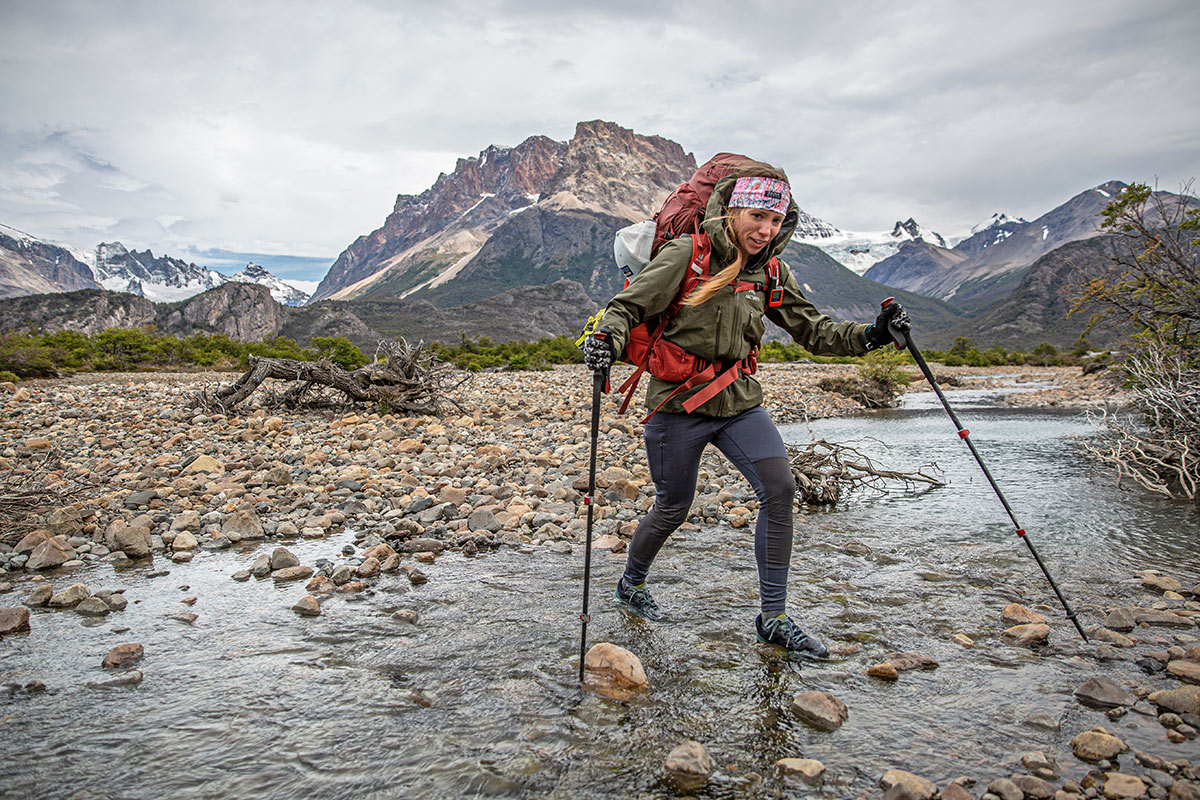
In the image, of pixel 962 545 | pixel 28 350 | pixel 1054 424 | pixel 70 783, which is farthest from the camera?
pixel 28 350

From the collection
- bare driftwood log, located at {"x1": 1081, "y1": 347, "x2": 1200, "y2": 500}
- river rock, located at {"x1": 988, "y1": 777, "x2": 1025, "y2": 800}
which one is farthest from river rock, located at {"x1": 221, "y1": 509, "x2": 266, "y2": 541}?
bare driftwood log, located at {"x1": 1081, "y1": 347, "x2": 1200, "y2": 500}

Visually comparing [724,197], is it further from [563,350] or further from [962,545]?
[563,350]

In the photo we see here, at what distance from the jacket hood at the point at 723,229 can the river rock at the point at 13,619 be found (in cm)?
516

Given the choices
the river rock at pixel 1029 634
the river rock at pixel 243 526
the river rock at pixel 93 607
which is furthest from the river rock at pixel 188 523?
the river rock at pixel 1029 634

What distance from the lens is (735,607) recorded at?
4809mm

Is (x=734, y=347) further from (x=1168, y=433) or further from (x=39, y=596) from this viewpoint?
(x=1168, y=433)

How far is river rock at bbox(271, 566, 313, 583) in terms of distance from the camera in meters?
5.29

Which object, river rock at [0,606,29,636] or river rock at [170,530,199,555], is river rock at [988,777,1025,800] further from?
river rock at [170,530,199,555]

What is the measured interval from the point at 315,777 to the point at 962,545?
6.17 metres

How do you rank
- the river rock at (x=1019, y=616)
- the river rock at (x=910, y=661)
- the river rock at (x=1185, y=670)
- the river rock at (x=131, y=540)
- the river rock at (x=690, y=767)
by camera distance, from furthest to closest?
the river rock at (x=131, y=540) < the river rock at (x=1019, y=616) < the river rock at (x=910, y=661) < the river rock at (x=1185, y=670) < the river rock at (x=690, y=767)

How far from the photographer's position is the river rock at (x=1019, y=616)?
4352 mm

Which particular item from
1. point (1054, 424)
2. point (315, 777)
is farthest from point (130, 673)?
point (1054, 424)

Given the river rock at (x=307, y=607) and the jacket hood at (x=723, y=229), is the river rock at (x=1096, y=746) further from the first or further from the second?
the river rock at (x=307, y=607)

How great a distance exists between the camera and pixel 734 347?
412cm
